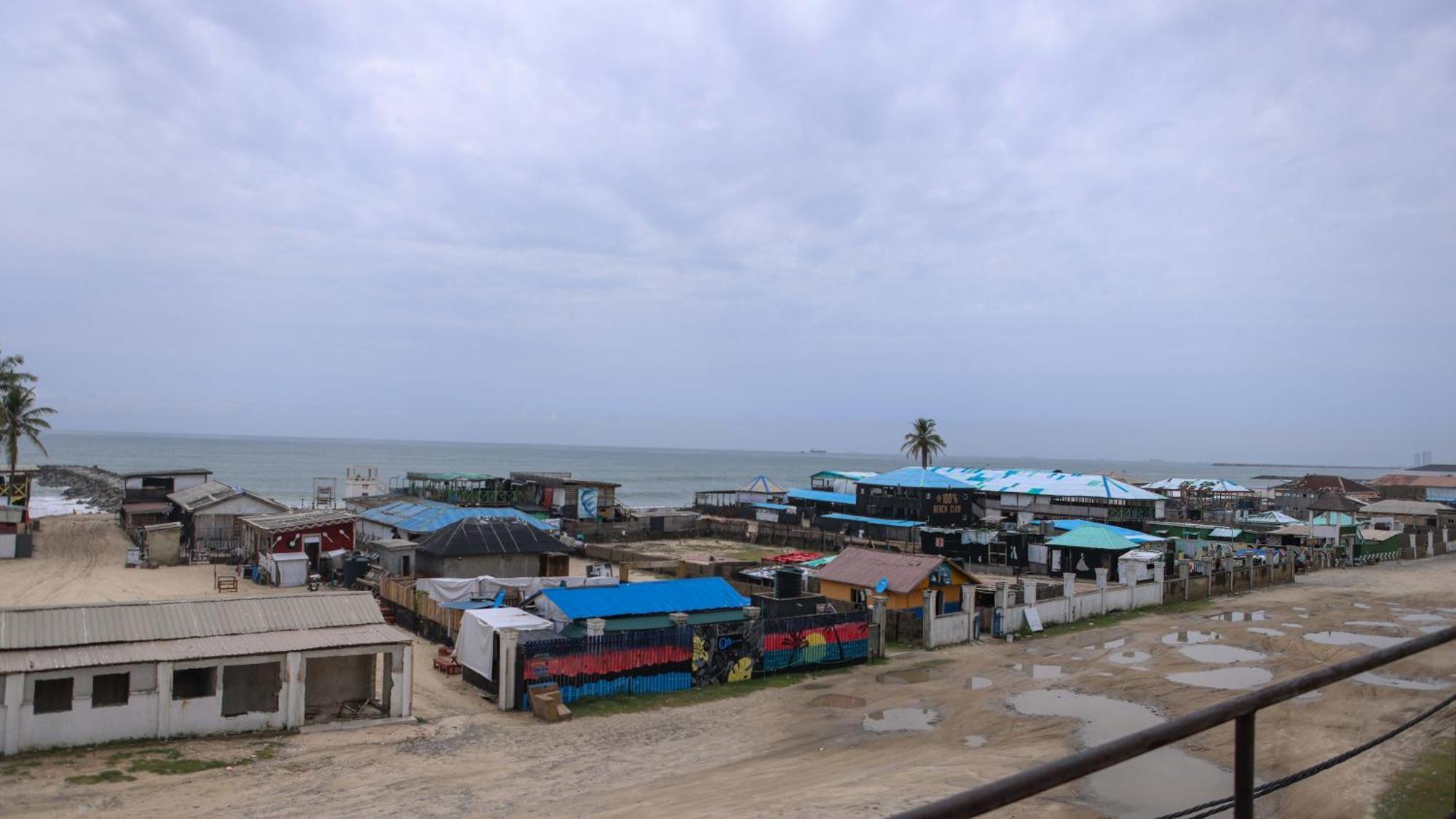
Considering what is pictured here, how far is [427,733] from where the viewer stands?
19.9 metres

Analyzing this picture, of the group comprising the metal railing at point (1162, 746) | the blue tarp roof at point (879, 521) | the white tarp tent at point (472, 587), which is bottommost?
the blue tarp roof at point (879, 521)

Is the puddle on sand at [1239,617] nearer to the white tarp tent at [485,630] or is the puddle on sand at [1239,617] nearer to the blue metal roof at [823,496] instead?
the white tarp tent at [485,630]

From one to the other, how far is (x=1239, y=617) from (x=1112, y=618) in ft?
17.0

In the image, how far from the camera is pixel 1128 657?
28250 mm

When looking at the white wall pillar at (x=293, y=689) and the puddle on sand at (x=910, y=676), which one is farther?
the puddle on sand at (x=910, y=676)

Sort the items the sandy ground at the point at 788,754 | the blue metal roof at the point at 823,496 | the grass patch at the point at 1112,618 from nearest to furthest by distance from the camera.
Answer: the sandy ground at the point at 788,754, the grass patch at the point at 1112,618, the blue metal roof at the point at 823,496

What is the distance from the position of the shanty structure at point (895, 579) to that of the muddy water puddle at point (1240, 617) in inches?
423

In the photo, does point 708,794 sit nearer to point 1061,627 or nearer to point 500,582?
point 500,582

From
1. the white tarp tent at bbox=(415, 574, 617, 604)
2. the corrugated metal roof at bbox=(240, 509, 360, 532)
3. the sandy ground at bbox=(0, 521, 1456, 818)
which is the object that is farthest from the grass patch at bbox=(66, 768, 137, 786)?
the corrugated metal roof at bbox=(240, 509, 360, 532)

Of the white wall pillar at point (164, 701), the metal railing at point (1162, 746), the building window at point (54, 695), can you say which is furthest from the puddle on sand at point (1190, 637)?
the metal railing at point (1162, 746)

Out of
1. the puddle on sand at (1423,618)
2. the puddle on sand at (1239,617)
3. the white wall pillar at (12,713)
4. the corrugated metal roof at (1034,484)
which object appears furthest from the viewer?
the corrugated metal roof at (1034,484)

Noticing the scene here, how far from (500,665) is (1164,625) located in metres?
24.9

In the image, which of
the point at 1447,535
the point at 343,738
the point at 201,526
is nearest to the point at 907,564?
the point at 343,738

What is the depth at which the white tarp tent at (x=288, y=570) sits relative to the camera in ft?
129
